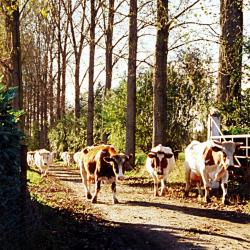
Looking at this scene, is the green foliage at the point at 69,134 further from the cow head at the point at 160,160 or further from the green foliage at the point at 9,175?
Answer: the green foliage at the point at 9,175

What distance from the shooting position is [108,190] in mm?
16312

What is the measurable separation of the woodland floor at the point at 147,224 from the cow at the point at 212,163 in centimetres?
59

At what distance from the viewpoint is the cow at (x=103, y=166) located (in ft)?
42.4

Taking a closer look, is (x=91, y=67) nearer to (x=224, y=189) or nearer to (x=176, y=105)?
(x=176, y=105)

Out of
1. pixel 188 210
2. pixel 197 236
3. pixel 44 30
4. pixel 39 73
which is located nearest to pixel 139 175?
pixel 188 210

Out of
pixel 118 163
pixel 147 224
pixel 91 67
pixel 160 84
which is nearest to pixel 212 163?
pixel 118 163

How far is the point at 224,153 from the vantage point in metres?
13.2

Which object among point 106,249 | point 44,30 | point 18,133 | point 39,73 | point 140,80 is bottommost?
point 106,249

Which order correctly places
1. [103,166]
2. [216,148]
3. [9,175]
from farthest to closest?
[103,166]
[216,148]
[9,175]

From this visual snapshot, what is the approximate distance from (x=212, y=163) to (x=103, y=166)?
2.93 metres

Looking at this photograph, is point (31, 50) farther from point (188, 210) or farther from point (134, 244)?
point (134, 244)

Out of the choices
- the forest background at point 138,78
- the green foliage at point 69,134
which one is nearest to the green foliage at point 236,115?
the forest background at point 138,78

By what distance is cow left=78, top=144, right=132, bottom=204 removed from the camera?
42.4 feet

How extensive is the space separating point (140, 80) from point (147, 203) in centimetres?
1543
